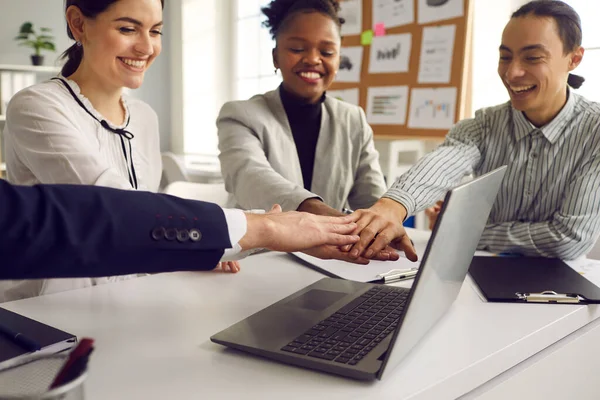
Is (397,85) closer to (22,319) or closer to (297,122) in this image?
(297,122)

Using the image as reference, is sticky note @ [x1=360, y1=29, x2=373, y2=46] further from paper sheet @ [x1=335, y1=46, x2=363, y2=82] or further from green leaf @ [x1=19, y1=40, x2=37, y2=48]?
green leaf @ [x1=19, y1=40, x2=37, y2=48]

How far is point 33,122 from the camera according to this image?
1.31 m

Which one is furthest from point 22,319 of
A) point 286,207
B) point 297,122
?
point 297,122

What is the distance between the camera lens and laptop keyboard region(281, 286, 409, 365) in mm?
755

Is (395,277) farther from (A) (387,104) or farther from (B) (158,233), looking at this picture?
(A) (387,104)

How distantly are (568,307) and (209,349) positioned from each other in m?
0.63

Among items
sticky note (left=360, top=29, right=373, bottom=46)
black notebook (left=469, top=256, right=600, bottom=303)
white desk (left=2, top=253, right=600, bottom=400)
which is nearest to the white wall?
sticky note (left=360, top=29, right=373, bottom=46)

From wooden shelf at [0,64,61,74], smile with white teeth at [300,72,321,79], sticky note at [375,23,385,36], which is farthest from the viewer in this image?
wooden shelf at [0,64,61,74]

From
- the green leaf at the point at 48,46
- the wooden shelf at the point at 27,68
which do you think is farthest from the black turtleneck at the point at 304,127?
the green leaf at the point at 48,46

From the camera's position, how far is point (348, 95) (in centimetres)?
354

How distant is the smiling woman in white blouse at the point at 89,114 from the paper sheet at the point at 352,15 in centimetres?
214

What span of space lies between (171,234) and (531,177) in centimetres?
110

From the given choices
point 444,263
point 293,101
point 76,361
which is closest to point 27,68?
point 293,101

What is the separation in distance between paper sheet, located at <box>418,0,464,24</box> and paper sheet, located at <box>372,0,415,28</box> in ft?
0.21
